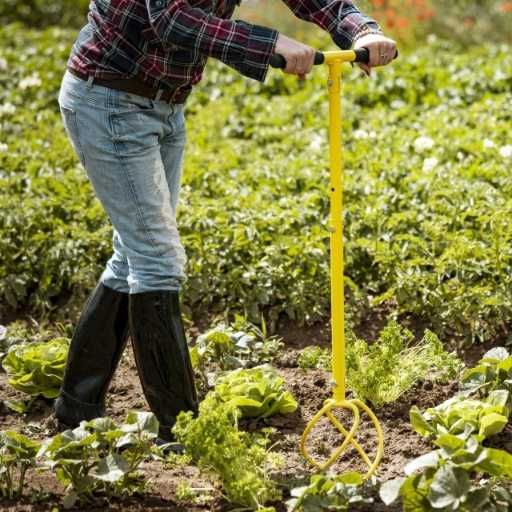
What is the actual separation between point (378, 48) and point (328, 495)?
1.21 metres

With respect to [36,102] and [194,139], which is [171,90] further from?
[36,102]

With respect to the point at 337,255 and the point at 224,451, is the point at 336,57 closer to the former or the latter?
the point at 337,255

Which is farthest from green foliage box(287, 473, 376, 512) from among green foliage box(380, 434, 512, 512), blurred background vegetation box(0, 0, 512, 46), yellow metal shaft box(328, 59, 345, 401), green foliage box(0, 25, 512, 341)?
blurred background vegetation box(0, 0, 512, 46)

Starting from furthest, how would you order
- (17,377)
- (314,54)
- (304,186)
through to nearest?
Result: (304,186)
(17,377)
(314,54)

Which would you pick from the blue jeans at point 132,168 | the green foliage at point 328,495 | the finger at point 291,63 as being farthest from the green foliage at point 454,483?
the finger at point 291,63

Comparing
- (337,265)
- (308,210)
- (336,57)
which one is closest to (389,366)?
(337,265)

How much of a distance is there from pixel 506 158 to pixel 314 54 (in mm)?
2624

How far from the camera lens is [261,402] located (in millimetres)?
3525

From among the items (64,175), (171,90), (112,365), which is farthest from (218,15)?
(64,175)

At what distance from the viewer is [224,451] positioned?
2.87 metres

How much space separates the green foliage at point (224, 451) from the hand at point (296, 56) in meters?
0.89

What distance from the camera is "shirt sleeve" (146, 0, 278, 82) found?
2.86 metres

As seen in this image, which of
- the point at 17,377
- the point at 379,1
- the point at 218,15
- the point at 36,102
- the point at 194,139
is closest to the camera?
the point at 218,15

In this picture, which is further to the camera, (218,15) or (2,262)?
(2,262)
